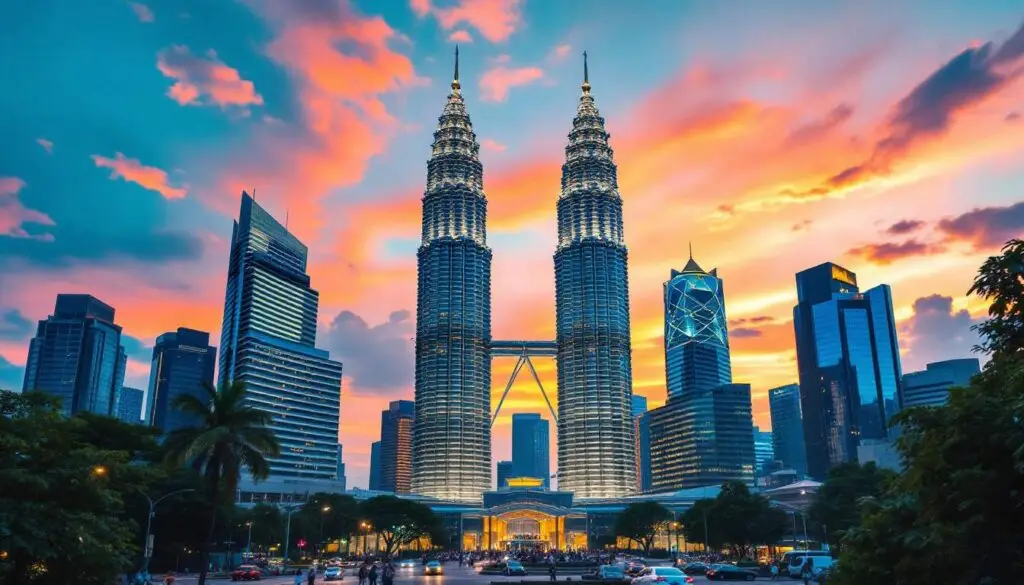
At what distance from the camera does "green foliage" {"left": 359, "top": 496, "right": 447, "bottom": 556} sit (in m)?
160

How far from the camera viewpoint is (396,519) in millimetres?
159625

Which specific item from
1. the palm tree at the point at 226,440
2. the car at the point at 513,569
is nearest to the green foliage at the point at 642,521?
the car at the point at 513,569

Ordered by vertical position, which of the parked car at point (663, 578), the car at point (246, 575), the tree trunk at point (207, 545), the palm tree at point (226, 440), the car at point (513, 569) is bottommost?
the car at point (513, 569)

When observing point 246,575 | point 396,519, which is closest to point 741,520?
point 396,519

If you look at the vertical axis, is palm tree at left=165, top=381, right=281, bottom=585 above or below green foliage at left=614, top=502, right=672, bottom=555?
above

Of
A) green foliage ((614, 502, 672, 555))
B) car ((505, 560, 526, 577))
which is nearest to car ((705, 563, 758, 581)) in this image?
car ((505, 560, 526, 577))

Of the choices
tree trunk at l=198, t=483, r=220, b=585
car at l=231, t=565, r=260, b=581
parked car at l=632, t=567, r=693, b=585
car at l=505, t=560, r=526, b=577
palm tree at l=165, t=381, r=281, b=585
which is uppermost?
palm tree at l=165, t=381, r=281, b=585

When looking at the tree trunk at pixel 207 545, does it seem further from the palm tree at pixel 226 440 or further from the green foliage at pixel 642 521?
the green foliage at pixel 642 521

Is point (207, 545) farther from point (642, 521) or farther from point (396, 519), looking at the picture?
point (642, 521)

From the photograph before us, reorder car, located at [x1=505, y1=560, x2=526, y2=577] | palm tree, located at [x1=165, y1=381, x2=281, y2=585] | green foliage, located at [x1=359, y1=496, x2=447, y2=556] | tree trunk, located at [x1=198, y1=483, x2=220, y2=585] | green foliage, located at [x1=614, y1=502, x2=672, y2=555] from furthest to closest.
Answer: green foliage, located at [x1=614, y1=502, x2=672, y2=555] → green foliage, located at [x1=359, y1=496, x2=447, y2=556] → car, located at [x1=505, y1=560, x2=526, y2=577] → palm tree, located at [x1=165, y1=381, x2=281, y2=585] → tree trunk, located at [x1=198, y1=483, x2=220, y2=585]

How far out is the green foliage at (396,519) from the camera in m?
160

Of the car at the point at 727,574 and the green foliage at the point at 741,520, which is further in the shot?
the green foliage at the point at 741,520

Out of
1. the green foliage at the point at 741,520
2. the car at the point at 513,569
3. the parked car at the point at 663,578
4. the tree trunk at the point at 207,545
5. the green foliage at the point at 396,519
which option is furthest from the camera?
the green foliage at the point at 396,519

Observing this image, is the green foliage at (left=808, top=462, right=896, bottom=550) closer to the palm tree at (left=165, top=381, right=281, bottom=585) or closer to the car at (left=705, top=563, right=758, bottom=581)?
the car at (left=705, top=563, right=758, bottom=581)
